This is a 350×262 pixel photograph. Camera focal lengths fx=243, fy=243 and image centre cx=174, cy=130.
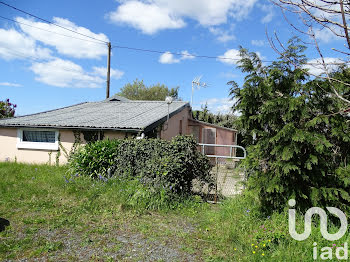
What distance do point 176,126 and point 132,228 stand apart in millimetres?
9489

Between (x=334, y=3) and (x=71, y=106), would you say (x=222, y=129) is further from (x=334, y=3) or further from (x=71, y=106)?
(x=334, y=3)

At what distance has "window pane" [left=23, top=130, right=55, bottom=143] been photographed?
11.4 metres

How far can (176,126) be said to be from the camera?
14023 mm

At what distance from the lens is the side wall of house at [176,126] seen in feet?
39.5

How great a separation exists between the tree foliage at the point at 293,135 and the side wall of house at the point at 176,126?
7.01 m

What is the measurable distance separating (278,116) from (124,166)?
4840 mm

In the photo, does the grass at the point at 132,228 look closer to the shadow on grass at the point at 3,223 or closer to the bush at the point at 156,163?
the shadow on grass at the point at 3,223

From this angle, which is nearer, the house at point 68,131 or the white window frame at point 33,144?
the house at point 68,131

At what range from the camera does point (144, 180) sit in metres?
6.56

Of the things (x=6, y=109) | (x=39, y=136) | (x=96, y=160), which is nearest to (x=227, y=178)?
(x=96, y=160)

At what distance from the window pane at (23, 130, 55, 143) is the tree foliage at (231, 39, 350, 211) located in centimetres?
960

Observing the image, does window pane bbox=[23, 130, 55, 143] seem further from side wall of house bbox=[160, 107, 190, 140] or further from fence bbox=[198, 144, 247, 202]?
fence bbox=[198, 144, 247, 202]

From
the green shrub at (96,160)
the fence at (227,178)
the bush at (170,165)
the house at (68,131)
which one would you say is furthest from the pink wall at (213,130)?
A: the bush at (170,165)

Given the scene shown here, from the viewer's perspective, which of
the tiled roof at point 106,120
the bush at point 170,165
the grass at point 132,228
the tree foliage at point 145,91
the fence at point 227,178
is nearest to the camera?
the grass at point 132,228
